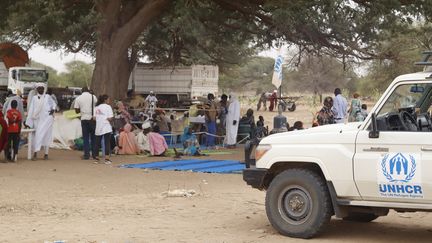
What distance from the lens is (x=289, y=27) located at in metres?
17.8

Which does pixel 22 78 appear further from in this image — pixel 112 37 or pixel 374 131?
pixel 374 131

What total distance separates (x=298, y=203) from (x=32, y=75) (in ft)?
116

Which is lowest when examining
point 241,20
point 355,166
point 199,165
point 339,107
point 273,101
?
point 199,165

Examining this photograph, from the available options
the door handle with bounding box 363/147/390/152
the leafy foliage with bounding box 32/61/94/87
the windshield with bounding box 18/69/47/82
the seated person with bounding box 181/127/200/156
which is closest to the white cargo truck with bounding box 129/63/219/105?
the windshield with bounding box 18/69/47/82

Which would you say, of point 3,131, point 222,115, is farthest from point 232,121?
point 3,131

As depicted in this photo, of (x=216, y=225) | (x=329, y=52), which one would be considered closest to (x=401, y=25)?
(x=329, y=52)

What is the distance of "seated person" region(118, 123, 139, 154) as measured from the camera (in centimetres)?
1820

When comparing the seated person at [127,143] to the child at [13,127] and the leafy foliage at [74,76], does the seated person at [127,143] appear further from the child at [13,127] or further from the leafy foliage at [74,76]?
the leafy foliage at [74,76]

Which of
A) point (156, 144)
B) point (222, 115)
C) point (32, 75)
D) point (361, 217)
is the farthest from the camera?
point (32, 75)

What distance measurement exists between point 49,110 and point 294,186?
9.75 metres

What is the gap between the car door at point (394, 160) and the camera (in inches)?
281

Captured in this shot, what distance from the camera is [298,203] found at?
26.2 feet

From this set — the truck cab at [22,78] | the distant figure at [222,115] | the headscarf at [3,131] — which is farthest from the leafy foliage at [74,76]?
the headscarf at [3,131]

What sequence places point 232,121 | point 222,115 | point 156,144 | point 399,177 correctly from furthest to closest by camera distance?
1. point 222,115
2. point 232,121
3. point 156,144
4. point 399,177
